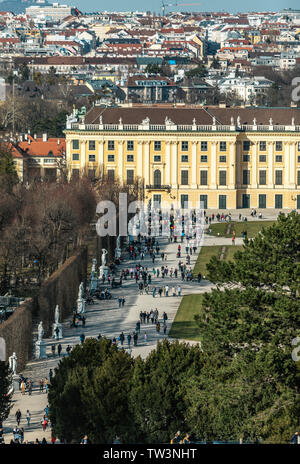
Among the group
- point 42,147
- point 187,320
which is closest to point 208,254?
point 187,320

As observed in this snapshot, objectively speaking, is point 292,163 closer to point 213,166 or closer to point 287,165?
point 287,165

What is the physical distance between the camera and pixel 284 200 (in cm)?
9375

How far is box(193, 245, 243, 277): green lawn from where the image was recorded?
66488 millimetres

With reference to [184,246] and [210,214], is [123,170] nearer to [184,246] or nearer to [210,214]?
[210,214]

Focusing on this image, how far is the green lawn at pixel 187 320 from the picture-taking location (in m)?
49.2

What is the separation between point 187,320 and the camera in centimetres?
5241

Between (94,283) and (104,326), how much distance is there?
9.74 metres

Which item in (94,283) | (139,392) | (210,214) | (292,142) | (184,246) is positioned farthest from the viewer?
(292,142)

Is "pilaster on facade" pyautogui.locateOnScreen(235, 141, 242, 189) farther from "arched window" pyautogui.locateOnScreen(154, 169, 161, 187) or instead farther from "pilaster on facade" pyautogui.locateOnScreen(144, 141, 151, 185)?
"pilaster on facade" pyautogui.locateOnScreen(144, 141, 151, 185)

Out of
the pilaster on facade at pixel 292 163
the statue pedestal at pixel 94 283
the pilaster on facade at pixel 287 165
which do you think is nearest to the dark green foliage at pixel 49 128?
the pilaster on facade at pixel 287 165

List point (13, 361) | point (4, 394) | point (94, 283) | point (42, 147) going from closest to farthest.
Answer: point (4, 394)
point (13, 361)
point (94, 283)
point (42, 147)

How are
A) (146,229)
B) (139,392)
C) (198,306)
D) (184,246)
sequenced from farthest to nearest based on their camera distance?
(146,229), (184,246), (198,306), (139,392)

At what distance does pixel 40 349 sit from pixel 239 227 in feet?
121

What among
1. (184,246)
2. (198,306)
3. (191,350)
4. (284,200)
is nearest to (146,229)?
(184,246)
